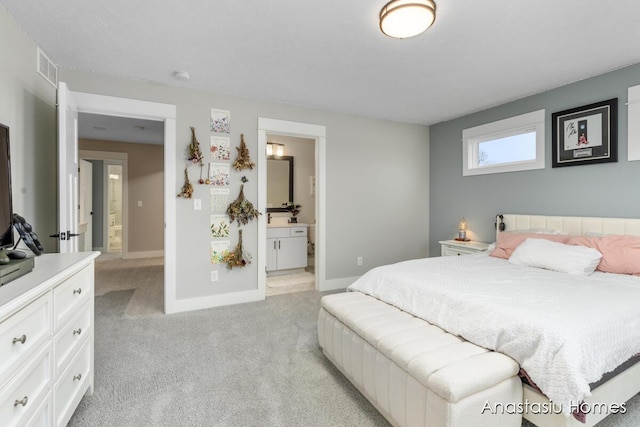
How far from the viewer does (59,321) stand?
1.38m

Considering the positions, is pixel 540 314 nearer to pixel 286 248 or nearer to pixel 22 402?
pixel 22 402

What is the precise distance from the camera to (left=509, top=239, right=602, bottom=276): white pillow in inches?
91.0

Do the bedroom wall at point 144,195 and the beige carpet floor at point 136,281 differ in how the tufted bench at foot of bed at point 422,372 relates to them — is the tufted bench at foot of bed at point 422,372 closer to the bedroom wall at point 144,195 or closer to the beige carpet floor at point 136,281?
the beige carpet floor at point 136,281

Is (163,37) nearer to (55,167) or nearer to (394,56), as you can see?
(55,167)

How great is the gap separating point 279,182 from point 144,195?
300 cm

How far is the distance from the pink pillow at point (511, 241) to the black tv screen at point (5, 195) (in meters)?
3.67

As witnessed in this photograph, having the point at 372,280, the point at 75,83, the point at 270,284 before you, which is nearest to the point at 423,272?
the point at 372,280

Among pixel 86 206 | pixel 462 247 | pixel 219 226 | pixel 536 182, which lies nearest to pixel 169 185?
pixel 219 226

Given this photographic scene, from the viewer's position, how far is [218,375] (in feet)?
6.65

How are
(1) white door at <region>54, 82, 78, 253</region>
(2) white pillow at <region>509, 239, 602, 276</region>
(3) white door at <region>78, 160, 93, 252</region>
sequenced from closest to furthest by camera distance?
(1) white door at <region>54, 82, 78, 253</region>, (2) white pillow at <region>509, 239, 602, 276</region>, (3) white door at <region>78, 160, 93, 252</region>

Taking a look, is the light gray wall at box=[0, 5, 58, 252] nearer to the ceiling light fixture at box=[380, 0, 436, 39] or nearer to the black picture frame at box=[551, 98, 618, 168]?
the ceiling light fixture at box=[380, 0, 436, 39]

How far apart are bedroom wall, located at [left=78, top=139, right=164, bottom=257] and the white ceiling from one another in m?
3.85

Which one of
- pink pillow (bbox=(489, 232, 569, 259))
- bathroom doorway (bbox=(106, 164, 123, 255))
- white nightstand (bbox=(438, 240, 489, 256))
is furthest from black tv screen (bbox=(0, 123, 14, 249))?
bathroom doorway (bbox=(106, 164, 123, 255))

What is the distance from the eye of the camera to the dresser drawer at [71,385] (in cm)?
135
